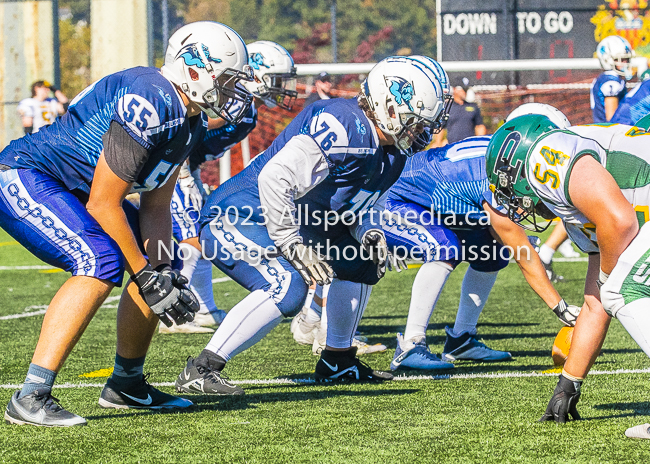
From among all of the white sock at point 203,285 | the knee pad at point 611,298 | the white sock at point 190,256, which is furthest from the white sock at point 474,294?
the knee pad at point 611,298

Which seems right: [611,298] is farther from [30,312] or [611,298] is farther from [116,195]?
[30,312]

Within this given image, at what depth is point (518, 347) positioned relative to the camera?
5398 millimetres

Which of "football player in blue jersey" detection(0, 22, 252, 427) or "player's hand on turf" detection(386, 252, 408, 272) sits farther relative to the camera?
"player's hand on turf" detection(386, 252, 408, 272)

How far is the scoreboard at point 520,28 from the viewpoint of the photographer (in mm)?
14688

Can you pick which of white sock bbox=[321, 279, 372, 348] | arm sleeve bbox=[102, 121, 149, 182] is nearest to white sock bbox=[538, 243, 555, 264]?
white sock bbox=[321, 279, 372, 348]

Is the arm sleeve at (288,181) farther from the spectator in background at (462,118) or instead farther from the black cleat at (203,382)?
the spectator in background at (462,118)

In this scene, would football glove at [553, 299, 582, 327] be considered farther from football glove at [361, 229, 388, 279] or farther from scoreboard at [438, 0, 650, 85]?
scoreboard at [438, 0, 650, 85]

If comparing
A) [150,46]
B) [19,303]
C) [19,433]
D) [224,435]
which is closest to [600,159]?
[224,435]

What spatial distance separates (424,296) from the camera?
5098mm

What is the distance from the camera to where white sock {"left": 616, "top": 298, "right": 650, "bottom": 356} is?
2.99 meters

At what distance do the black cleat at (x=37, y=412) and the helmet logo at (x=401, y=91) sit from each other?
1.89 m

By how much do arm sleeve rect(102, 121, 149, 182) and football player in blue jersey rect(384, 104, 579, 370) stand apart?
182 cm

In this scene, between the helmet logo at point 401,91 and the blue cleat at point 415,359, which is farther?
the blue cleat at point 415,359

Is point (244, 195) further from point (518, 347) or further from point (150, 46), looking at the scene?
point (150, 46)
